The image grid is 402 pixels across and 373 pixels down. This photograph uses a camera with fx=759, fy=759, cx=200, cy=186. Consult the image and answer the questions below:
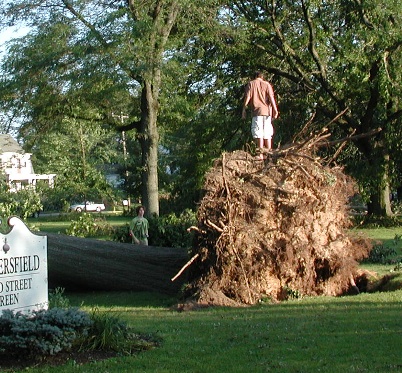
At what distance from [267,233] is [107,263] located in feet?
12.2

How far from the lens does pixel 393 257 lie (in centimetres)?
1677

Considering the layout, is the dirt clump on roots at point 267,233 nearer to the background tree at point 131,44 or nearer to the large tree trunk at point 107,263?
the large tree trunk at point 107,263

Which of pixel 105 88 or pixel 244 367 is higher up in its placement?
pixel 105 88

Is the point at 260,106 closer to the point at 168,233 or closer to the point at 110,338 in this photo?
the point at 110,338

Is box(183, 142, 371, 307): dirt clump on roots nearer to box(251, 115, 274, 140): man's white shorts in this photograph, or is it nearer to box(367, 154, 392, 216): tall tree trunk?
box(251, 115, 274, 140): man's white shorts

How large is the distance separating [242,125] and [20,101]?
8814 millimetres

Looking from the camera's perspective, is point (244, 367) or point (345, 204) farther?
point (345, 204)

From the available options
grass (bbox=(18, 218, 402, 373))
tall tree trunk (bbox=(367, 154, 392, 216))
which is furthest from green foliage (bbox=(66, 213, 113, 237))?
grass (bbox=(18, 218, 402, 373))

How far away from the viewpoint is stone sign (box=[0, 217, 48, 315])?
852 centimetres

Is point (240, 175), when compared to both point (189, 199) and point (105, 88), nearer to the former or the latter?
point (105, 88)

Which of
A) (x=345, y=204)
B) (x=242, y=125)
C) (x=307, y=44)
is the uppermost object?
(x=307, y=44)

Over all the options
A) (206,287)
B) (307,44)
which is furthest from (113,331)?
(307,44)

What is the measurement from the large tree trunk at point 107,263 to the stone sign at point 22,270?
216 inches

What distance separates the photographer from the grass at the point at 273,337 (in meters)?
7.68
